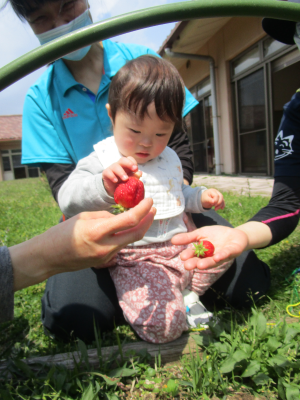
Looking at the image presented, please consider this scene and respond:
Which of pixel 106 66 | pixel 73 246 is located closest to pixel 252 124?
pixel 106 66

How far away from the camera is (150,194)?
1741 mm

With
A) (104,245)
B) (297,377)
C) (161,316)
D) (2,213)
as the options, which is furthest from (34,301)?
(2,213)

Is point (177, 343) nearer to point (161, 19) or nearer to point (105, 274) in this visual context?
point (105, 274)

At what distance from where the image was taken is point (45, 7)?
5.68 feet

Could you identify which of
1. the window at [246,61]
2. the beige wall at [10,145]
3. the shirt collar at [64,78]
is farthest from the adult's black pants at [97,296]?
the beige wall at [10,145]

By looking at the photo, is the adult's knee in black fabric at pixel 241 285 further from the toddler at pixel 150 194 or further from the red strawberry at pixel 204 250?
the red strawberry at pixel 204 250

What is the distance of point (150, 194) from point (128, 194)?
22.2 inches

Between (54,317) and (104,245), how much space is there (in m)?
0.83

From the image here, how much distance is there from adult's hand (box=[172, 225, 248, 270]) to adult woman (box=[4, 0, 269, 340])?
1.43 feet

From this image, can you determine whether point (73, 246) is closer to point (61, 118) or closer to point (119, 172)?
point (119, 172)

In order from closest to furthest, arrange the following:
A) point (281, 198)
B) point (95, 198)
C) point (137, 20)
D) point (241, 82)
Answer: point (137, 20)
point (95, 198)
point (281, 198)
point (241, 82)

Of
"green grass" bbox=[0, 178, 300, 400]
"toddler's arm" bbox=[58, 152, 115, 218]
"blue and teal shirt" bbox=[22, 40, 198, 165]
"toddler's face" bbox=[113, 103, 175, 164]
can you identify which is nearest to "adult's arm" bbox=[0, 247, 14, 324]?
"green grass" bbox=[0, 178, 300, 400]

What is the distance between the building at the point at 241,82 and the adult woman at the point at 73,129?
4541 mm

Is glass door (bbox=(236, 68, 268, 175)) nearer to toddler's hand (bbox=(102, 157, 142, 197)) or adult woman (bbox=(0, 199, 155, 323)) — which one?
toddler's hand (bbox=(102, 157, 142, 197))
